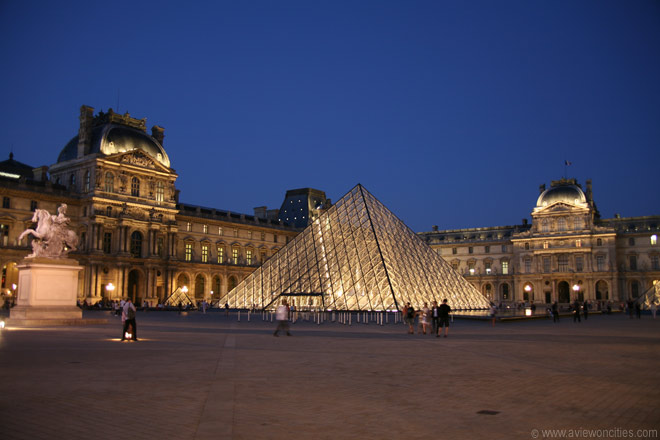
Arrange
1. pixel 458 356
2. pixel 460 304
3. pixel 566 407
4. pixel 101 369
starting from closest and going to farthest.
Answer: pixel 566 407 < pixel 101 369 < pixel 458 356 < pixel 460 304

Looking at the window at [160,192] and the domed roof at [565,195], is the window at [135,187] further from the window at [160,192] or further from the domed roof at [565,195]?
the domed roof at [565,195]

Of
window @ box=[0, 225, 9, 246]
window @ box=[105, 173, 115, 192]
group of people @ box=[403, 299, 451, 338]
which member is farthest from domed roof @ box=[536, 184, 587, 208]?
group of people @ box=[403, 299, 451, 338]

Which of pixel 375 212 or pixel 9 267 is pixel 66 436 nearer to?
pixel 375 212

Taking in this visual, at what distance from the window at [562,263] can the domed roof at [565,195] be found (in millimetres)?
6517

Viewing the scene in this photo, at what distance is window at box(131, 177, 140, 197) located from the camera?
175ft

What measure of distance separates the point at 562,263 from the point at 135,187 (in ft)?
164

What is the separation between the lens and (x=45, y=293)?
69.8ft

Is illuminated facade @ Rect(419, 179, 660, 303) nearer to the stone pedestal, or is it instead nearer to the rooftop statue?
the stone pedestal

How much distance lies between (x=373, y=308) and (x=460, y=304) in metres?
8.40

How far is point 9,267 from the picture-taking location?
154ft

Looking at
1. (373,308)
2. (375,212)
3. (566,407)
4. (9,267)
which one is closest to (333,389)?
(566,407)

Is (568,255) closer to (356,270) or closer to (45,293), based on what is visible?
(356,270)

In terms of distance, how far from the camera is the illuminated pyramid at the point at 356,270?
28594 mm

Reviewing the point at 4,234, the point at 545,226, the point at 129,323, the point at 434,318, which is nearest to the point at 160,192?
the point at 4,234
